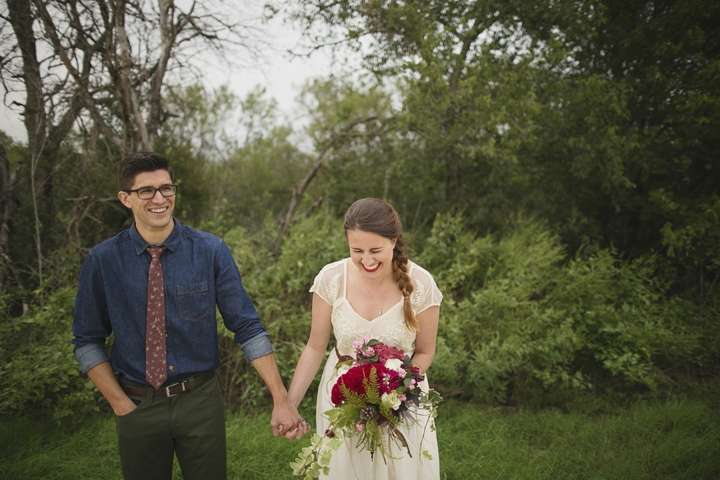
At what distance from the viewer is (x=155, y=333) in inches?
93.3

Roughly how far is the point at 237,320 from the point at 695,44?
26.9 ft

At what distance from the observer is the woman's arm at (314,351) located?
8.84ft

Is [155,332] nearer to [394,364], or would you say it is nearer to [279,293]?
[394,364]

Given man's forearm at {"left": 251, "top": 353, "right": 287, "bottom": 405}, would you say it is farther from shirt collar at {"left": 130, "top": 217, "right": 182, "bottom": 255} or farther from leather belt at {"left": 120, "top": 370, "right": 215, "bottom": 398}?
shirt collar at {"left": 130, "top": 217, "right": 182, "bottom": 255}

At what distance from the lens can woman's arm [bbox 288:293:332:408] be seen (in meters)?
2.69

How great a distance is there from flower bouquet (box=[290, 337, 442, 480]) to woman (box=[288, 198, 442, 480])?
1.02 feet

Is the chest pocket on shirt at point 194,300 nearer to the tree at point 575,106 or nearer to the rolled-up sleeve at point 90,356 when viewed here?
the rolled-up sleeve at point 90,356

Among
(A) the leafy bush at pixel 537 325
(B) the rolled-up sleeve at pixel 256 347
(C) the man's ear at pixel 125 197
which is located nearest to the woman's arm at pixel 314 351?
(B) the rolled-up sleeve at pixel 256 347

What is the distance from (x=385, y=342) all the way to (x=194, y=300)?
104cm

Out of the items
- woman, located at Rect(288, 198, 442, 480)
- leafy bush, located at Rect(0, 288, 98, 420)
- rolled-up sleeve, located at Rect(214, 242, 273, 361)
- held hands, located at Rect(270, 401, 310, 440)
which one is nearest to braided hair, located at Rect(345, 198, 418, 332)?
woman, located at Rect(288, 198, 442, 480)

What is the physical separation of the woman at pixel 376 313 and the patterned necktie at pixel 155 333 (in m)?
0.70

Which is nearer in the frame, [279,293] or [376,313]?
[376,313]

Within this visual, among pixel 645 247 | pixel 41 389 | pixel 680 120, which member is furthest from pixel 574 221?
pixel 41 389

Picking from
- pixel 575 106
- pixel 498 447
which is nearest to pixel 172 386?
pixel 498 447
